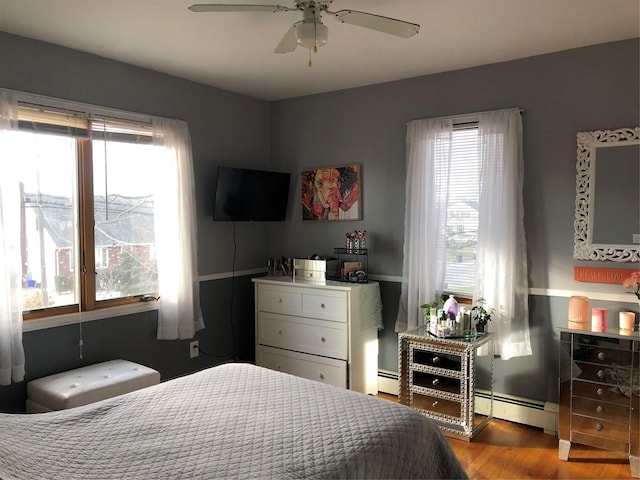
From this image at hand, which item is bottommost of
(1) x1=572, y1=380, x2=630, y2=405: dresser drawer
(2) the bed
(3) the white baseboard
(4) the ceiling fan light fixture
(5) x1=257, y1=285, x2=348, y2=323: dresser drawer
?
(3) the white baseboard

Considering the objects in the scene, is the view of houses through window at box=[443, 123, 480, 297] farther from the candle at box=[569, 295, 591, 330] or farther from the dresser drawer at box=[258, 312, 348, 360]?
the dresser drawer at box=[258, 312, 348, 360]

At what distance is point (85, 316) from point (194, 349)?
1.02m

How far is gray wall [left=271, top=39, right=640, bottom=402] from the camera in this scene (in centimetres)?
338

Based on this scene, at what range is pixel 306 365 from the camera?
4.22 metres

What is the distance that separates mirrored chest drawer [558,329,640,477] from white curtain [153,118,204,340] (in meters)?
2.67

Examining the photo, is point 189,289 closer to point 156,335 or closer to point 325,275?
point 156,335

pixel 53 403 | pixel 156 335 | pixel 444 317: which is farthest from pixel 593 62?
pixel 53 403

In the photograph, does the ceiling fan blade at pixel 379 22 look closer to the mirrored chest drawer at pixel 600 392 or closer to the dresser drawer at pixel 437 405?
the mirrored chest drawer at pixel 600 392

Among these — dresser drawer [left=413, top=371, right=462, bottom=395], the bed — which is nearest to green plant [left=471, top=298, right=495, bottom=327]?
dresser drawer [left=413, top=371, right=462, bottom=395]

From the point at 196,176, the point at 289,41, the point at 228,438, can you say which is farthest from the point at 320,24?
the point at 196,176

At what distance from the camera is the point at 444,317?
3.62m

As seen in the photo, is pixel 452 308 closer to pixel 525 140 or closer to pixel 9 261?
pixel 525 140

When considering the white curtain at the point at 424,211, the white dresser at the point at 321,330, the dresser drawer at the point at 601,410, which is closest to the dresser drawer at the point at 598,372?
the dresser drawer at the point at 601,410

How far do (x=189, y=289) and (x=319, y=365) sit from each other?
1190 millimetres
